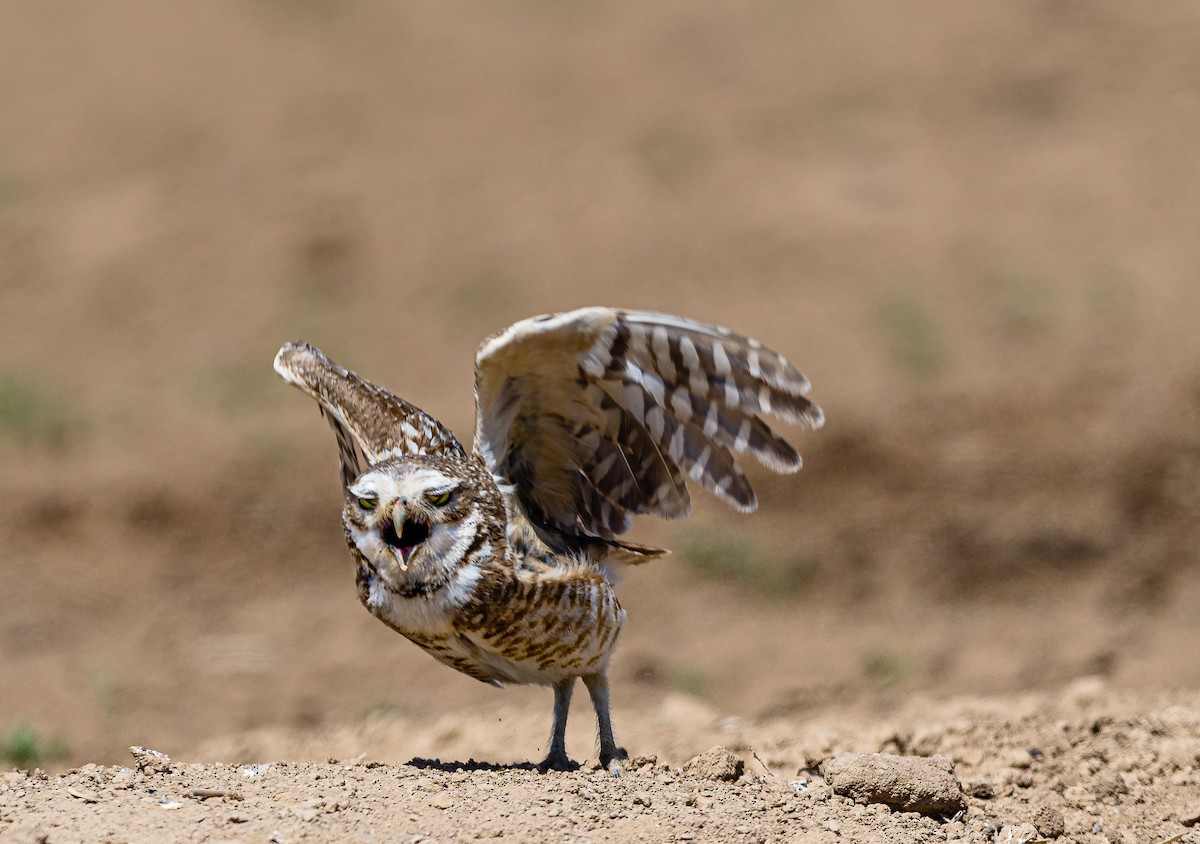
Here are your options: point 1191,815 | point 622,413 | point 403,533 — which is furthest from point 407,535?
point 1191,815

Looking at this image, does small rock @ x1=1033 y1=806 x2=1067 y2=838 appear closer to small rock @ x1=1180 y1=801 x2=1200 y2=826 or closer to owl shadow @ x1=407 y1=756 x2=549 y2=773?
small rock @ x1=1180 y1=801 x2=1200 y2=826

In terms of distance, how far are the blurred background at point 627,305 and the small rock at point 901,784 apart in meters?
2.90

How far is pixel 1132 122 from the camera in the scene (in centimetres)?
1479

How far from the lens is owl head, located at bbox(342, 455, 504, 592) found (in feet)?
17.2

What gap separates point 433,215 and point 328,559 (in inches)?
202

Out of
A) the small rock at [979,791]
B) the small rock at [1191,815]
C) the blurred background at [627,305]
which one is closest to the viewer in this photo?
the small rock at [1191,815]

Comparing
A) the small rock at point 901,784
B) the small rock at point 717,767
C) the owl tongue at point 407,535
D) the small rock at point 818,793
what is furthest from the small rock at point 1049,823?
the owl tongue at point 407,535

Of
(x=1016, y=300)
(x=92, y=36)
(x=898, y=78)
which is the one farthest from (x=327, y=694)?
(x=92, y=36)

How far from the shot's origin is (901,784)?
5.17 metres

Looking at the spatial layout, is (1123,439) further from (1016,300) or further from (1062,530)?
(1016,300)

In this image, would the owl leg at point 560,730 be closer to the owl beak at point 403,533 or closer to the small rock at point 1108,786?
the owl beak at point 403,533

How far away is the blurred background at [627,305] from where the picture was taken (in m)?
9.62

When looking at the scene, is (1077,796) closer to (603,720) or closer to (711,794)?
(711,794)

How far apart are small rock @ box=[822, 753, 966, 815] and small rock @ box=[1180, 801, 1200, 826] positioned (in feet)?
2.94
